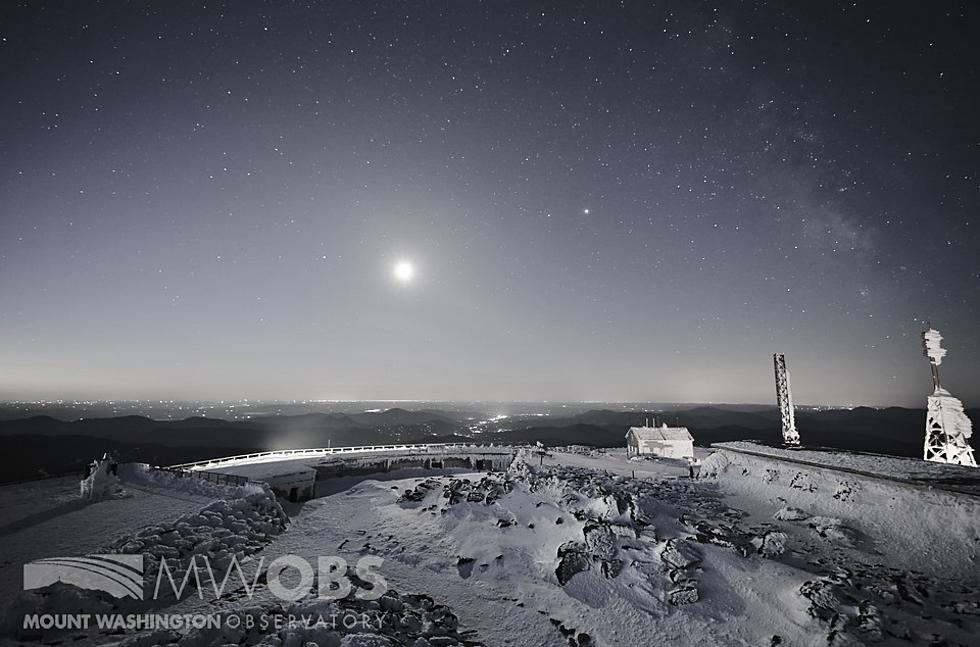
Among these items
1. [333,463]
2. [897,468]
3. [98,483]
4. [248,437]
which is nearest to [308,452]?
[333,463]

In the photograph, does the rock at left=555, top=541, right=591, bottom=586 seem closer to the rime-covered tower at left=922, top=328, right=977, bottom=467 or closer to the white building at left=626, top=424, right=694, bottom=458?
the rime-covered tower at left=922, top=328, right=977, bottom=467

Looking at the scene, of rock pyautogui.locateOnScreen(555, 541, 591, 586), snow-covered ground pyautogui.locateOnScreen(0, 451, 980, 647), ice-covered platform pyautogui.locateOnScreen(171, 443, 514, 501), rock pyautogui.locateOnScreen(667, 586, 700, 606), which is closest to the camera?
snow-covered ground pyautogui.locateOnScreen(0, 451, 980, 647)

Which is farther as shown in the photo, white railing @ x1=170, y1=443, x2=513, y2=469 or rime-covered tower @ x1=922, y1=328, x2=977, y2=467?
white railing @ x1=170, y1=443, x2=513, y2=469

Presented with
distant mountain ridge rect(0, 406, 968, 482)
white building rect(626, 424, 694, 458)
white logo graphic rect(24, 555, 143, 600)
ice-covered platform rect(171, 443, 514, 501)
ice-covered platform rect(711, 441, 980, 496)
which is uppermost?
white logo graphic rect(24, 555, 143, 600)

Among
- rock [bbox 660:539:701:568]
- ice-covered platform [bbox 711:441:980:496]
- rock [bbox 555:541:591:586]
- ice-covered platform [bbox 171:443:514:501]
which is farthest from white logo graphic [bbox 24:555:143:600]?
ice-covered platform [bbox 711:441:980:496]

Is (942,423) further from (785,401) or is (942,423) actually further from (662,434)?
(662,434)

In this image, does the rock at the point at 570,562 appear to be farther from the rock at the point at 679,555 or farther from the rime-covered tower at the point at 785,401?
the rime-covered tower at the point at 785,401

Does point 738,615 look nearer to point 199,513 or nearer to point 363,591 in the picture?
point 363,591
